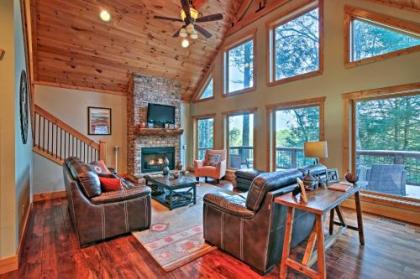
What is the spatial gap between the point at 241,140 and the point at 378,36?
406 centimetres

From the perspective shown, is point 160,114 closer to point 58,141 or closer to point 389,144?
point 58,141

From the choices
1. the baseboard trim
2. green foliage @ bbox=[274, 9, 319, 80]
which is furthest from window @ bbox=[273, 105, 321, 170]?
the baseboard trim

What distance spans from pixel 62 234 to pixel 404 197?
18.3ft

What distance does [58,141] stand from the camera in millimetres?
5445

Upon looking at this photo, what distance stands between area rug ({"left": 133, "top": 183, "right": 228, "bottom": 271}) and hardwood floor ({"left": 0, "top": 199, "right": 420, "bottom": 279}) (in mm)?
104

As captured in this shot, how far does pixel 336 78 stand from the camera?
4.51 meters

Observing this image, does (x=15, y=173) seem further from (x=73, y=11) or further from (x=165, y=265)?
(x=73, y=11)

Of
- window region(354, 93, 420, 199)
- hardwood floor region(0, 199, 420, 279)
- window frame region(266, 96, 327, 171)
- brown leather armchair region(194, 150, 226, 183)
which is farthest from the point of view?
brown leather armchair region(194, 150, 226, 183)

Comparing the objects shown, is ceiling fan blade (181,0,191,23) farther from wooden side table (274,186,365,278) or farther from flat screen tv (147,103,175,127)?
flat screen tv (147,103,175,127)

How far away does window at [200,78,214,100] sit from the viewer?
26.0 ft

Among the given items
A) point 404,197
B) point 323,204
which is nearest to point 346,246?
point 323,204

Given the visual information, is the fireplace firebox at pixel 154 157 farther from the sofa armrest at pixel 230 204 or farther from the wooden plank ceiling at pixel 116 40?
the sofa armrest at pixel 230 204

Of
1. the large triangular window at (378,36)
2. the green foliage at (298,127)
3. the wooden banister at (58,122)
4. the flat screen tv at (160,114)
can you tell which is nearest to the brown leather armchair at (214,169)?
the green foliage at (298,127)

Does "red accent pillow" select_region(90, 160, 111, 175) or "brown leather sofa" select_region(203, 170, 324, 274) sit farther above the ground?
"red accent pillow" select_region(90, 160, 111, 175)
